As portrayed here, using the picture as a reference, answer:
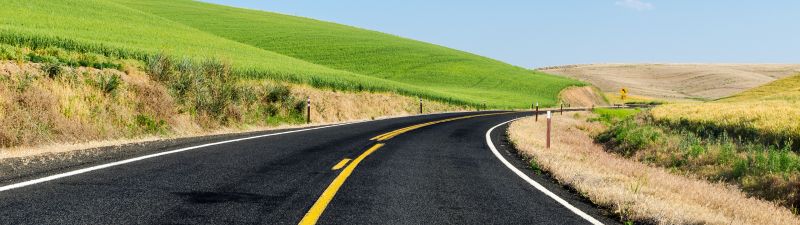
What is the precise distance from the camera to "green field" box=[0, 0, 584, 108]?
A: 1194 inches

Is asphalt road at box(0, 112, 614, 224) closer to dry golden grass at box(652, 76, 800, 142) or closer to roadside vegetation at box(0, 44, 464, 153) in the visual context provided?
roadside vegetation at box(0, 44, 464, 153)

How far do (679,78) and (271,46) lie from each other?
97.6m

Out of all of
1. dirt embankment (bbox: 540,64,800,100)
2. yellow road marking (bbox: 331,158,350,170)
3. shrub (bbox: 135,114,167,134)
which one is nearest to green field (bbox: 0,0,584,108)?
shrub (bbox: 135,114,167,134)

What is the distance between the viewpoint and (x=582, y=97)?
7769 cm

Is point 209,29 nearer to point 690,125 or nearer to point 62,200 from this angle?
point 690,125

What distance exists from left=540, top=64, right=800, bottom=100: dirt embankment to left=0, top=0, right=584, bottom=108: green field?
129 feet

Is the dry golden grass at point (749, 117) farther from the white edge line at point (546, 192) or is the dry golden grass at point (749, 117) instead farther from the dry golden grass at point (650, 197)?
the white edge line at point (546, 192)

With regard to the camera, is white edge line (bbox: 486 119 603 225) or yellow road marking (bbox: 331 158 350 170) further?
yellow road marking (bbox: 331 158 350 170)

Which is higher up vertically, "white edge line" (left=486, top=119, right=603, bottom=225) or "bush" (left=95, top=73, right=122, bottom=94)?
"bush" (left=95, top=73, right=122, bottom=94)

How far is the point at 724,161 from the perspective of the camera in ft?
54.5

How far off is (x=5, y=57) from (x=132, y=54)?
9.26m

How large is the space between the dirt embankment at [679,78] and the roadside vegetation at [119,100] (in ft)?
303

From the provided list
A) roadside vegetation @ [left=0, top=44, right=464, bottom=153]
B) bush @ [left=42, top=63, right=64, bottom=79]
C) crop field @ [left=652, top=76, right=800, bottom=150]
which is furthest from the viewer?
crop field @ [left=652, top=76, right=800, bottom=150]

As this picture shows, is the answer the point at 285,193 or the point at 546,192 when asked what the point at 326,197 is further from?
the point at 546,192
